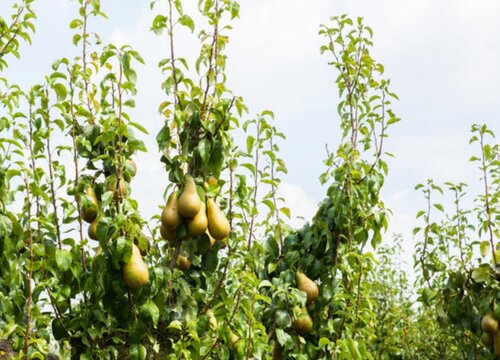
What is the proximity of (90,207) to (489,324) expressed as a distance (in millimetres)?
3089

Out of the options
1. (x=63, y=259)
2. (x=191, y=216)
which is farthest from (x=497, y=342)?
(x=63, y=259)

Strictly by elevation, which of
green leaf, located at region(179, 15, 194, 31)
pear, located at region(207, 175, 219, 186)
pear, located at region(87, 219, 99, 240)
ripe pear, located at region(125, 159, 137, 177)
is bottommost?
pear, located at region(87, 219, 99, 240)

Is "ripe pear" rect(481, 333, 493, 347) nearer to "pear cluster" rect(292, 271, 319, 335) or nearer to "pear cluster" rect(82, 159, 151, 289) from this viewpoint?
"pear cluster" rect(292, 271, 319, 335)

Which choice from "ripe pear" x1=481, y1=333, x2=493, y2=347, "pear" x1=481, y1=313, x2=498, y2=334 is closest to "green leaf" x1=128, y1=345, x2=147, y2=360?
"pear" x1=481, y1=313, x2=498, y2=334

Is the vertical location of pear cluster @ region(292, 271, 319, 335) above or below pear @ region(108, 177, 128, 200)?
below

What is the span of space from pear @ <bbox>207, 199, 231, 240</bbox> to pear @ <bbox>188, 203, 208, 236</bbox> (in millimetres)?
36

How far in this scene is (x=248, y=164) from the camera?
389 cm

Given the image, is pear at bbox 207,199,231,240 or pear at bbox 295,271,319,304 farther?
pear at bbox 295,271,319,304

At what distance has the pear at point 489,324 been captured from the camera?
5.22 meters

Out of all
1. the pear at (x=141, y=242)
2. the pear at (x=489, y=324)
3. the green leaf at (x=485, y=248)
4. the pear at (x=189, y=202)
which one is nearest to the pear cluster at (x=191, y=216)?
the pear at (x=189, y=202)

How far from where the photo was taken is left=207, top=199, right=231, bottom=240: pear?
356 cm

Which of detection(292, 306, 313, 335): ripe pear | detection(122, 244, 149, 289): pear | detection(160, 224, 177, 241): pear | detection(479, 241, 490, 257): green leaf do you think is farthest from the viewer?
detection(479, 241, 490, 257): green leaf

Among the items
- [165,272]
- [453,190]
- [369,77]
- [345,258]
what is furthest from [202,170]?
[453,190]

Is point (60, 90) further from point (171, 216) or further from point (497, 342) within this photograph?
point (497, 342)
